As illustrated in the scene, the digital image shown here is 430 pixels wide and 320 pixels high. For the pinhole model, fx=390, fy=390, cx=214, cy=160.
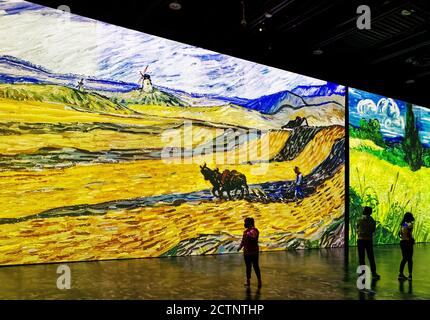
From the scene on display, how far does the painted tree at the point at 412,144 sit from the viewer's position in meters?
14.1

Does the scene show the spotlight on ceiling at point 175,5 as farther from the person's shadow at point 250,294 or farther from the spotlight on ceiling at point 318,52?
the person's shadow at point 250,294

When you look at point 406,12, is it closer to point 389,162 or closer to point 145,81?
point 389,162

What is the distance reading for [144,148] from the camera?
→ 9.12m

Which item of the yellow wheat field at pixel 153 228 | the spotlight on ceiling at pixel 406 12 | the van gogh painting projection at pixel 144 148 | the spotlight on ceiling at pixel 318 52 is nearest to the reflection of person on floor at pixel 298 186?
the van gogh painting projection at pixel 144 148

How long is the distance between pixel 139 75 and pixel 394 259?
7.49 meters

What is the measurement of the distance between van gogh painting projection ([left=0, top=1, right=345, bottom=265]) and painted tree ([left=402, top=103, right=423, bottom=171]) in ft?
13.4

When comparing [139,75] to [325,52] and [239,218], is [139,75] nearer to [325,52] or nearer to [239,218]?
[239,218]

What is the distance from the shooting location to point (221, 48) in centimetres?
1035

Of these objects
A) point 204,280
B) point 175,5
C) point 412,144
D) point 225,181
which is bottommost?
point 204,280

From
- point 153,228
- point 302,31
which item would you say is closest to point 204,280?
point 153,228

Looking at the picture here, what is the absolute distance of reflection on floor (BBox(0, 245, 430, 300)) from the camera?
514 centimetres

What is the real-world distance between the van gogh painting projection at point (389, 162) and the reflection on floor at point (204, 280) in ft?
13.2

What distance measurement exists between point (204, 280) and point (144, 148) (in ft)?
A: 12.8

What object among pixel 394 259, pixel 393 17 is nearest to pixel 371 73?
pixel 393 17
